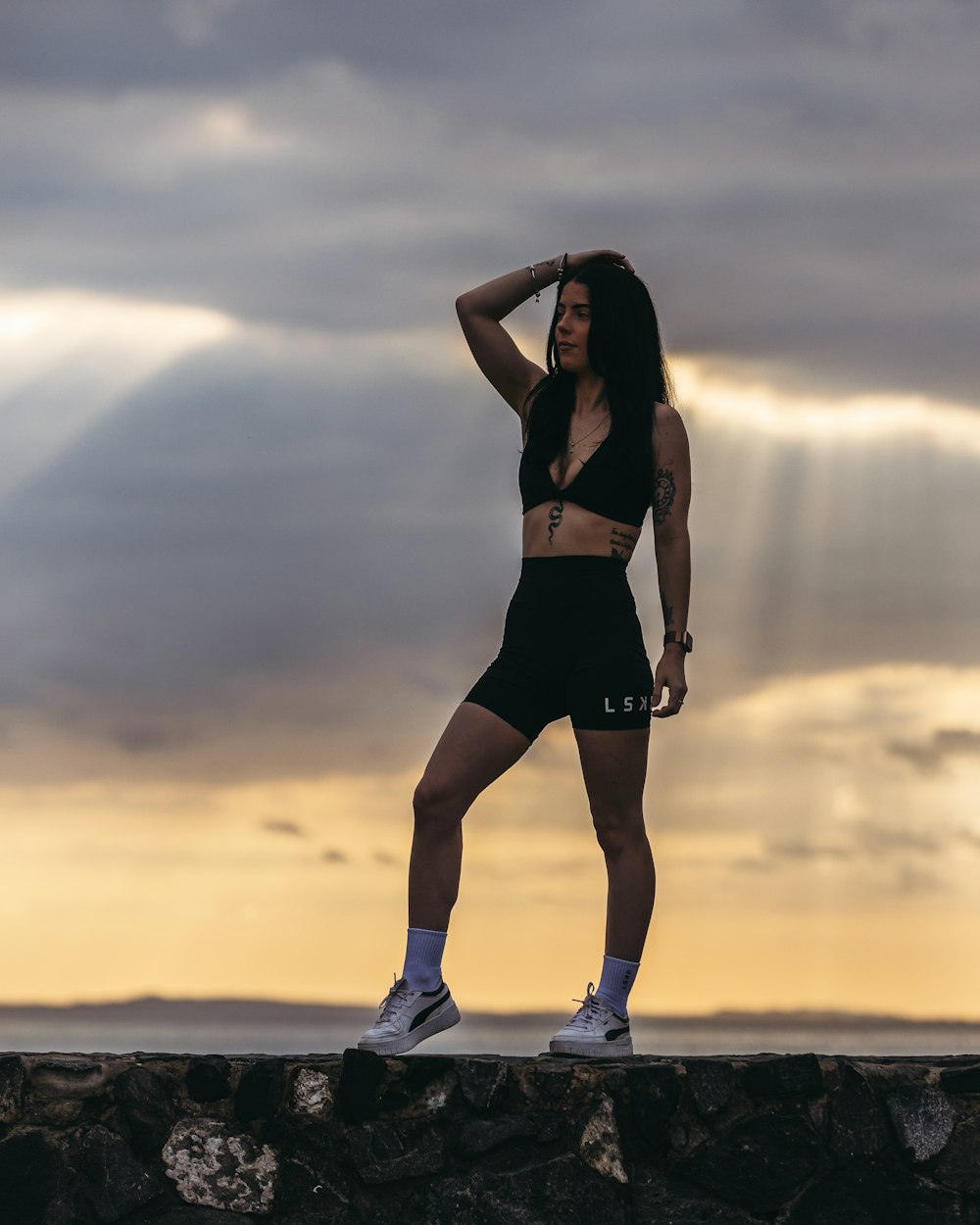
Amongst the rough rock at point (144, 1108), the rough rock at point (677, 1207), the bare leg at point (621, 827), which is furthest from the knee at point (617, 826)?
the rough rock at point (144, 1108)

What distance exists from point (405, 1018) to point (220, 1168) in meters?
0.78

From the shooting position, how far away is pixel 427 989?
5281mm

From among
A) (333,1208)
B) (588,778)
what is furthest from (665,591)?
(333,1208)

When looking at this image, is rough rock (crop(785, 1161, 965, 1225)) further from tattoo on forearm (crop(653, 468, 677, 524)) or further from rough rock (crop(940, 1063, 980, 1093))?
tattoo on forearm (crop(653, 468, 677, 524))

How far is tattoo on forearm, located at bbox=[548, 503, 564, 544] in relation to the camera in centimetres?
554

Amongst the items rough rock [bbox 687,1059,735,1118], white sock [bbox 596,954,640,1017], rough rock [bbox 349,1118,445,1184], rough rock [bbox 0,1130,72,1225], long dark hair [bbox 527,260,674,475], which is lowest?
rough rock [bbox 0,1130,72,1225]

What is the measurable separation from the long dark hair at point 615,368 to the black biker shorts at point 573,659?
17.2 inches

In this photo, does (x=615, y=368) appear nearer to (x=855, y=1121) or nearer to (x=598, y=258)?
(x=598, y=258)

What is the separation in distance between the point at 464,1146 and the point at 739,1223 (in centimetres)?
91

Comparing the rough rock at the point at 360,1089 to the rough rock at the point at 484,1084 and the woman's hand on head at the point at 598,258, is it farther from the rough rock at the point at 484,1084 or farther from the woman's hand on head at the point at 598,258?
the woman's hand on head at the point at 598,258

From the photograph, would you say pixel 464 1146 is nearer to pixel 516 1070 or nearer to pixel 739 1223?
pixel 516 1070

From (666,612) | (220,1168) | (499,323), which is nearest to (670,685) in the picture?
(666,612)

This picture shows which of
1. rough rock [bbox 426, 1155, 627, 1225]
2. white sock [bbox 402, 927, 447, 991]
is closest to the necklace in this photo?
white sock [bbox 402, 927, 447, 991]

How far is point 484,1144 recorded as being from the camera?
17.0 ft
